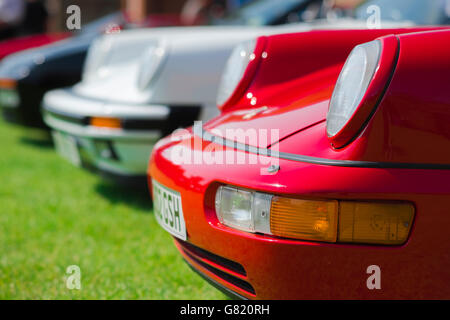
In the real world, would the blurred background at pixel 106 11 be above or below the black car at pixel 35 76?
above

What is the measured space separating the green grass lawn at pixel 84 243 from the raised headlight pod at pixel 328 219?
79 centimetres

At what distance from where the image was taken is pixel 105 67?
3295 mm

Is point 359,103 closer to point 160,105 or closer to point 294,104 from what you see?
point 294,104

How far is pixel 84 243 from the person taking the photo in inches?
100

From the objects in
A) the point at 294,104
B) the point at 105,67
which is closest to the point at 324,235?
the point at 294,104

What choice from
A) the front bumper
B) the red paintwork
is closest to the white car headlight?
the front bumper

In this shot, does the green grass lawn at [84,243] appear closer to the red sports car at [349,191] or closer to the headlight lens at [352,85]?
the red sports car at [349,191]

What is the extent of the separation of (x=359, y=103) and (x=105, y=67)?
93.2 inches

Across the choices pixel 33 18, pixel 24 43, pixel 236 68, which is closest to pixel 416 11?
pixel 236 68

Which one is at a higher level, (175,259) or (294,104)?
(294,104)

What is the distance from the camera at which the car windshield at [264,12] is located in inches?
153

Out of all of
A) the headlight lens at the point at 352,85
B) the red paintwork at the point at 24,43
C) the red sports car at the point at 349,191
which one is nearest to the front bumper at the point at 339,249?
the red sports car at the point at 349,191
